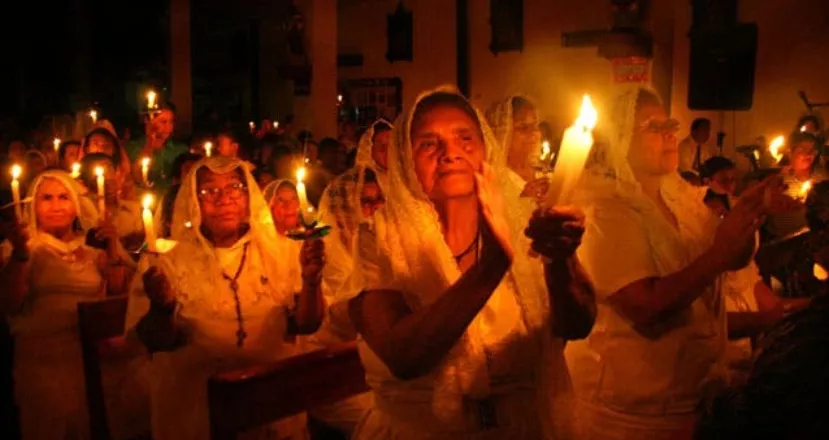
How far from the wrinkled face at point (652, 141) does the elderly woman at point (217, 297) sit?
1514 millimetres

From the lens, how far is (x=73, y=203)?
5336mm

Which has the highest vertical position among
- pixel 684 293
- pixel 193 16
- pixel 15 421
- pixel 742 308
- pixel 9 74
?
pixel 193 16

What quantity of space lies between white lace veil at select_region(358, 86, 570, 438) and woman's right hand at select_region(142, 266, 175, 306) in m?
1.03

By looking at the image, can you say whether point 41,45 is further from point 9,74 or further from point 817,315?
point 817,315

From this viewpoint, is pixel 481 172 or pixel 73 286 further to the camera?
pixel 73 286

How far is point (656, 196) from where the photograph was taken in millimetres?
3633

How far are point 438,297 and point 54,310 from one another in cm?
353

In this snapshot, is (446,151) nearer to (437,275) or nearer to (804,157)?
(437,275)

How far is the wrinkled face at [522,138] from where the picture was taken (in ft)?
17.1

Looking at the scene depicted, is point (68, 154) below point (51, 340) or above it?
above

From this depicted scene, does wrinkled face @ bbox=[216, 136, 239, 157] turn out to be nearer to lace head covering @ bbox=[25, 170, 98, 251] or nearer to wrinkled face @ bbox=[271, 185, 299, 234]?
lace head covering @ bbox=[25, 170, 98, 251]

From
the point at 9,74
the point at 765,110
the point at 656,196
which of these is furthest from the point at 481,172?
the point at 9,74

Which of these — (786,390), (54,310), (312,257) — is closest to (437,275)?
(312,257)

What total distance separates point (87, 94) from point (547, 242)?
23.7 metres
